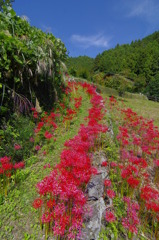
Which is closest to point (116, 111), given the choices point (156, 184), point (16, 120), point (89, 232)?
point (156, 184)

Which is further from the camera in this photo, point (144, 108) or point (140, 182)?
point (144, 108)

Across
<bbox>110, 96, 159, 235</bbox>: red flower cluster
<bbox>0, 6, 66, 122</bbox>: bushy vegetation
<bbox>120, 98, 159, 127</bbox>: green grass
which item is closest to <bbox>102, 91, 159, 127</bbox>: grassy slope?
<bbox>120, 98, 159, 127</bbox>: green grass

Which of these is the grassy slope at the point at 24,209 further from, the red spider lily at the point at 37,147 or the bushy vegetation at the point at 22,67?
the bushy vegetation at the point at 22,67

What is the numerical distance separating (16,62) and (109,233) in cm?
456

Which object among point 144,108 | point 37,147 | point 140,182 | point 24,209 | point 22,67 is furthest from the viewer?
point 144,108

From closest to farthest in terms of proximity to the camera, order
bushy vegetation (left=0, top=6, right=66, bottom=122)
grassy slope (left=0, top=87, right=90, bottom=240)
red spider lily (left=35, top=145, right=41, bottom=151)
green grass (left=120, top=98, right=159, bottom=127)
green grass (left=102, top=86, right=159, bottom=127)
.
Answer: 1. grassy slope (left=0, top=87, right=90, bottom=240)
2. bushy vegetation (left=0, top=6, right=66, bottom=122)
3. red spider lily (left=35, top=145, right=41, bottom=151)
4. green grass (left=120, top=98, right=159, bottom=127)
5. green grass (left=102, top=86, right=159, bottom=127)

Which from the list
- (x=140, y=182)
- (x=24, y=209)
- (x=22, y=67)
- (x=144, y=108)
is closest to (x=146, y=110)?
(x=144, y=108)

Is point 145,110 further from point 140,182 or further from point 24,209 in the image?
point 24,209

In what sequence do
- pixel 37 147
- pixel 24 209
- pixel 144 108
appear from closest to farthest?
pixel 24 209 < pixel 37 147 < pixel 144 108

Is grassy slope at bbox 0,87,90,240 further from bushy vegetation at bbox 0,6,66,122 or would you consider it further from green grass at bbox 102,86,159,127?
green grass at bbox 102,86,159,127

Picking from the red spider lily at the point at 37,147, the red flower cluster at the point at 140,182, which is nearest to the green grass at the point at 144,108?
the red flower cluster at the point at 140,182

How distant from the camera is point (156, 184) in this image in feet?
13.3

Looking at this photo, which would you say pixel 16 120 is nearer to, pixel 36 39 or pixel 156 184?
pixel 36 39

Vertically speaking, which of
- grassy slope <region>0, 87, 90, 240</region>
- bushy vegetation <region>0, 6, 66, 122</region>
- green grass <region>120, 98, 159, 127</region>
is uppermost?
bushy vegetation <region>0, 6, 66, 122</region>
